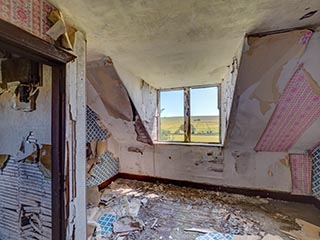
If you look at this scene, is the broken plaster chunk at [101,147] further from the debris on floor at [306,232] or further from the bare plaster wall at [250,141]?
the debris on floor at [306,232]

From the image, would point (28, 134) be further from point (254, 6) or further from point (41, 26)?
point (254, 6)

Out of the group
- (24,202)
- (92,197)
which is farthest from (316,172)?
(24,202)

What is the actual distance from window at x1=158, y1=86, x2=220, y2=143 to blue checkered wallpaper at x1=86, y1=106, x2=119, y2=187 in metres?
1.09

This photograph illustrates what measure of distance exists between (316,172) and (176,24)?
9.29ft

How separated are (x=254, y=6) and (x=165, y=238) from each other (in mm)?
2181

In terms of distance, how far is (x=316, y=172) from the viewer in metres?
2.57

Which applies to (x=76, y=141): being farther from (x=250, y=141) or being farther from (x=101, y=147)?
(x=250, y=141)

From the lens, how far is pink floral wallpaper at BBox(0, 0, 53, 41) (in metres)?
0.87

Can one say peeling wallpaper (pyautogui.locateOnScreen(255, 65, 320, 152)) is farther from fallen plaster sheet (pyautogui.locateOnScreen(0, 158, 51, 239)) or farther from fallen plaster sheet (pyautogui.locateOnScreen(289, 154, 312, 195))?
fallen plaster sheet (pyautogui.locateOnScreen(0, 158, 51, 239))

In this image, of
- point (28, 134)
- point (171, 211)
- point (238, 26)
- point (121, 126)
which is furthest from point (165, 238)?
point (238, 26)

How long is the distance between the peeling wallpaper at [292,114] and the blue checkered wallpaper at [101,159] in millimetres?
2634

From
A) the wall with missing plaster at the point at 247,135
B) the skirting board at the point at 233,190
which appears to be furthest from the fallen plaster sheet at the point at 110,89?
the skirting board at the point at 233,190

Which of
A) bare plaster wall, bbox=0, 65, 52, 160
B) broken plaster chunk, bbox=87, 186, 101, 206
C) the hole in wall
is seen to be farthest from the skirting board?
the hole in wall

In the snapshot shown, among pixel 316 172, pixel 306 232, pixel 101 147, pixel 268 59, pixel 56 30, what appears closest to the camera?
pixel 56 30
